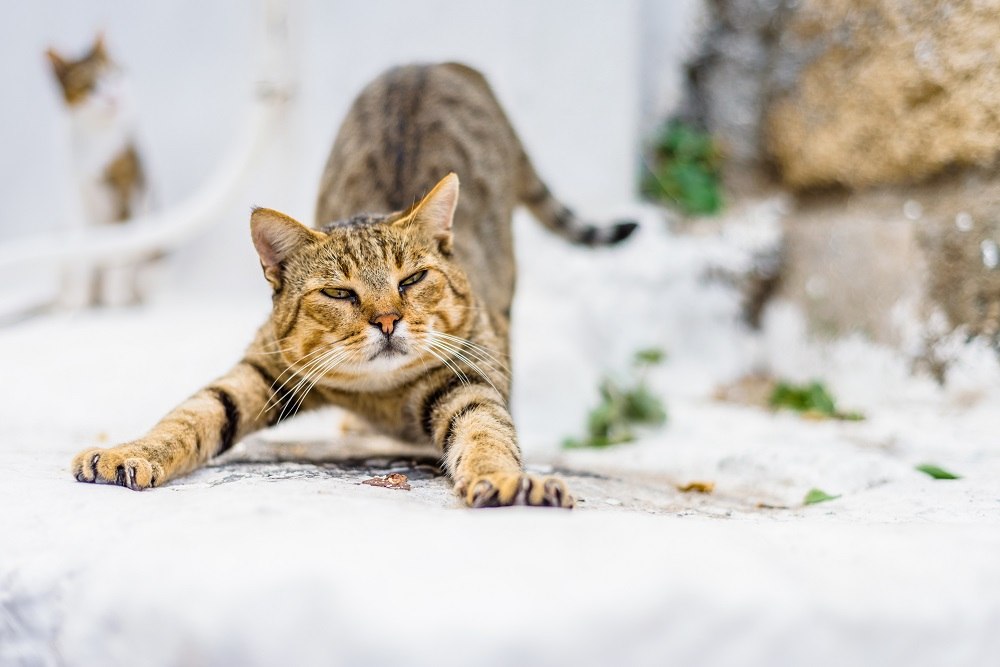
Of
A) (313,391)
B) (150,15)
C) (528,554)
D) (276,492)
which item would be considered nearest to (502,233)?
(313,391)

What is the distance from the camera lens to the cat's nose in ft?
6.15

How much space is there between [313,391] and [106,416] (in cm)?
125

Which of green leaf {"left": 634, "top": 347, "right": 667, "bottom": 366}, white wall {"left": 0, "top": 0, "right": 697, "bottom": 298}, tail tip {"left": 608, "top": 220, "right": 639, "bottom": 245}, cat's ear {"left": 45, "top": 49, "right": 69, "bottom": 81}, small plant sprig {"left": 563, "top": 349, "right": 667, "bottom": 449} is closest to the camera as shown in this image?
tail tip {"left": 608, "top": 220, "right": 639, "bottom": 245}

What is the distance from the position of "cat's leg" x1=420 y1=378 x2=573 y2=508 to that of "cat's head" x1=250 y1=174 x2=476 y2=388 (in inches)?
4.8

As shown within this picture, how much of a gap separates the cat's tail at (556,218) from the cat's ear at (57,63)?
2945mm

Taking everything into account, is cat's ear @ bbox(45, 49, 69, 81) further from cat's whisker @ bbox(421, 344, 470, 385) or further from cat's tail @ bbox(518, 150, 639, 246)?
cat's whisker @ bbox(421, 344, 470, 385)

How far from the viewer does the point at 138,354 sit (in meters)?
3.73

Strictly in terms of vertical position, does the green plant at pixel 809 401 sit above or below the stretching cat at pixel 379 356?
below

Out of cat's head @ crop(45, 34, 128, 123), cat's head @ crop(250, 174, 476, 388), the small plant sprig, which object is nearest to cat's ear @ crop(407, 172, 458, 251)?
cat's head @ crop(250, 174, 476, 388)

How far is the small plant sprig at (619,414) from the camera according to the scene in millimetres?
3246

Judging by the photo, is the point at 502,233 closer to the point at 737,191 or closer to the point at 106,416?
the point at 106,416

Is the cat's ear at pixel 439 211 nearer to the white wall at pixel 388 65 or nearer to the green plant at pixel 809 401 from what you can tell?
the green plant at pixel 809 401

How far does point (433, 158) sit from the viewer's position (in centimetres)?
266

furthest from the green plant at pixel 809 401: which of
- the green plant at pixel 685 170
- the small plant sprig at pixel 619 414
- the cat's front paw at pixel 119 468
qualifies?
the cat's front paw at pixel 119 468
